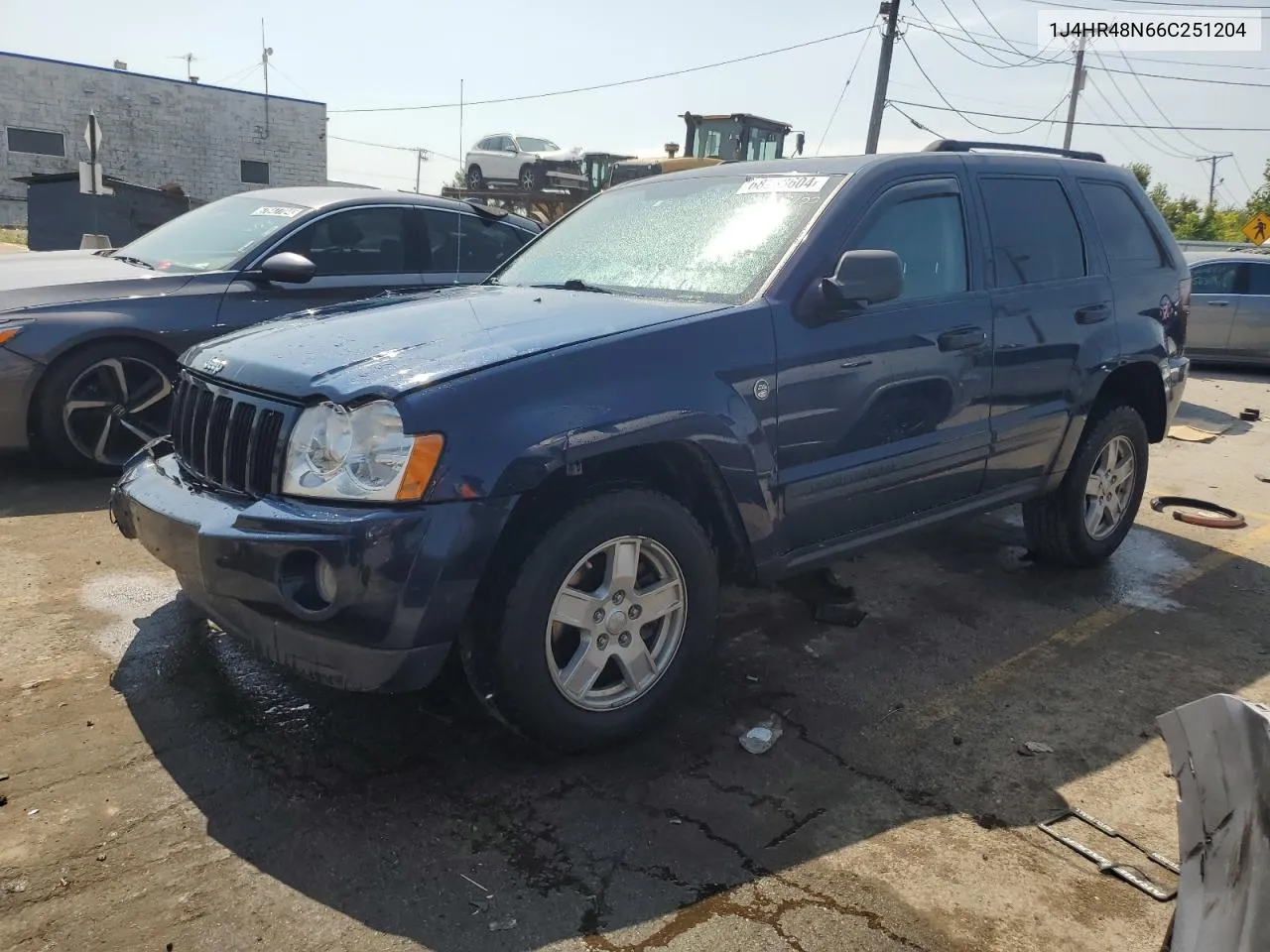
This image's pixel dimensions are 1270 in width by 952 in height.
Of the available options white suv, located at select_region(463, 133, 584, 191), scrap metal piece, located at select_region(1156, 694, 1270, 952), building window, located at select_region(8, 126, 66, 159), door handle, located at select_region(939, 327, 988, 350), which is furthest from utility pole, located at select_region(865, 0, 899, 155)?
building window, located at select_region(8, 126, 66, 159)

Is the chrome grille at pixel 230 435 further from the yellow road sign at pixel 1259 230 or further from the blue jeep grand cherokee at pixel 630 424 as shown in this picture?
the yellow road sign at pixel 1259 230

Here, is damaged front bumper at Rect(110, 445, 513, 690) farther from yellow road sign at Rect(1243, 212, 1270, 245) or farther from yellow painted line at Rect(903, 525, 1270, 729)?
yellow road sign at Rect(1243, 212, 1270, 245)

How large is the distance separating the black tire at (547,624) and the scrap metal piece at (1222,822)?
1512mm

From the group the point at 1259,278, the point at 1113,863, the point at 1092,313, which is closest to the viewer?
the point at 1113,863

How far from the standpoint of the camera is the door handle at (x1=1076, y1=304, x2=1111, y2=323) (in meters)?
4.43

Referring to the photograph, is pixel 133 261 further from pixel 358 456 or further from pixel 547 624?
pixel 547 624

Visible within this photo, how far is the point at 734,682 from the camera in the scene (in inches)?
143

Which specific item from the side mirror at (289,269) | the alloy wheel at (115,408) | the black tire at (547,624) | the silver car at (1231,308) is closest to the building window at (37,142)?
the alloy wheel at (115,408)

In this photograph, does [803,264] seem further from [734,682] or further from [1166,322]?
[1166,322]

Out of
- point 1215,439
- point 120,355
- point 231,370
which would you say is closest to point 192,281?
point 120,355

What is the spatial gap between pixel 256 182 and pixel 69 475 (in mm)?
37478

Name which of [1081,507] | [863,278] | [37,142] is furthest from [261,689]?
[37,142]

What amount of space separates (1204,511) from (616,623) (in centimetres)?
502

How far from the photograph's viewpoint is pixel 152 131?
37.0 meters
